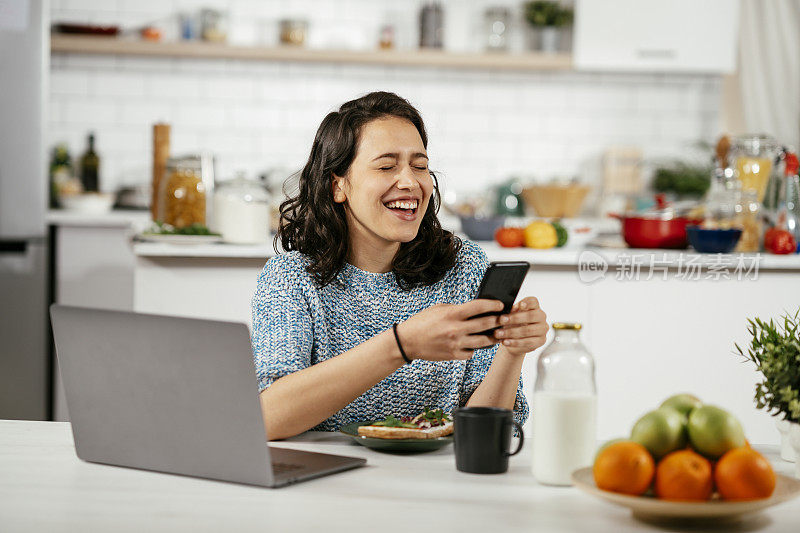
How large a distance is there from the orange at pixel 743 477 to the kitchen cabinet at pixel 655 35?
4269 millimetres

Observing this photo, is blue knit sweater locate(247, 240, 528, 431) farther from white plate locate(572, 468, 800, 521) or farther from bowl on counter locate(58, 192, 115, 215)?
bowl on counter locate(58, 192, 115, 215)

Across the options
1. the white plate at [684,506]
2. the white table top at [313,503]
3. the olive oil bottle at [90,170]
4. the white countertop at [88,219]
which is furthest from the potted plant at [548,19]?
the white plate at [684,506]

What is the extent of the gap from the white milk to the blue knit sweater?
57cm

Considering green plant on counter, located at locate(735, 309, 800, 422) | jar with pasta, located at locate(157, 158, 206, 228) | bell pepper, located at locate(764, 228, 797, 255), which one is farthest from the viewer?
jar with pasta, located at locate(157, 158, 206, 228)

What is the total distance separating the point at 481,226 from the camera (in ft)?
11.6

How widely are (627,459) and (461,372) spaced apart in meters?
0.84

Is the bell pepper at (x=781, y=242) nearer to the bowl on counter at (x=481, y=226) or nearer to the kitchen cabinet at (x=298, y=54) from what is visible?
the bowl on counter at (x=481, y=226)

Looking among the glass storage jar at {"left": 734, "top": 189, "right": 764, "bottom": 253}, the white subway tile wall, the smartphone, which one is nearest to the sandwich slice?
the smartphone

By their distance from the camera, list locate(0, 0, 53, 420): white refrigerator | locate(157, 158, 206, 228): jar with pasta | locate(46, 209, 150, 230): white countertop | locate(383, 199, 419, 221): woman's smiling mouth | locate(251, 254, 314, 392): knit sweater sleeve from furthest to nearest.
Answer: locate(46, 209, 150, 230): white countertop < locate(0, 0, 53, 420): white refrigerator < locate(157, 158, 206, 228): jar with pasta < locate(383, 199, 419, 221): woman's smiling mouth < locate(251, 254, 314, 392): knit sweater sleeve

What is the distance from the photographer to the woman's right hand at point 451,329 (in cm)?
140

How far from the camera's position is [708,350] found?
10.8ft

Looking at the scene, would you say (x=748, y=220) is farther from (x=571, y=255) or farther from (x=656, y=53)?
(x=656, y=53)

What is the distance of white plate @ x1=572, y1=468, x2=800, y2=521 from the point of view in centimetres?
105

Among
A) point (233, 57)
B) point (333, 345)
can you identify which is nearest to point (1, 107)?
point (233, 57)
